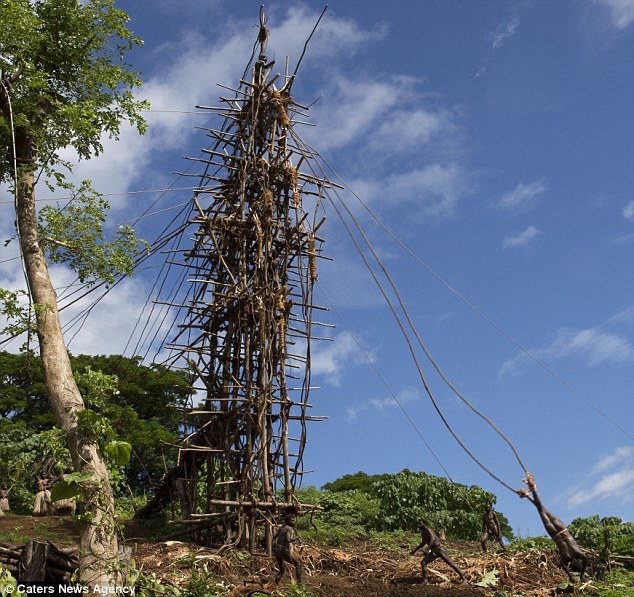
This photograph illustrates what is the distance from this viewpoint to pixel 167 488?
19422mm

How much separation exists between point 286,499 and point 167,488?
5.13 m

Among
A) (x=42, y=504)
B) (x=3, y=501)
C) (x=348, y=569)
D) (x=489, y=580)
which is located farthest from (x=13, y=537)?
(x=489, y=580)

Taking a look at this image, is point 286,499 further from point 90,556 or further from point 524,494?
point 524,494

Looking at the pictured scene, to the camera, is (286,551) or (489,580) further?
(489,580)

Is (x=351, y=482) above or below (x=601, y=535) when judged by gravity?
above

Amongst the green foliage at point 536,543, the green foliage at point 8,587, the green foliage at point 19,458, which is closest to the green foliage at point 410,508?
the green foliage at point 536,543

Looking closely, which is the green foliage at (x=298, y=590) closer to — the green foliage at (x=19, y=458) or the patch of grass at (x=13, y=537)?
the green foliage at (x=19, y=458)

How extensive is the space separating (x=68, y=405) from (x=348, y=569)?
6.63 meters

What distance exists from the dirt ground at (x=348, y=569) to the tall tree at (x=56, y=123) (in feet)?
9.80

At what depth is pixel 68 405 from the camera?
38.9 ft

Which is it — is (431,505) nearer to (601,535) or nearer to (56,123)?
(601,535)

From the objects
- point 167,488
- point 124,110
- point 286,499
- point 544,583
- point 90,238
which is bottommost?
point 544,583

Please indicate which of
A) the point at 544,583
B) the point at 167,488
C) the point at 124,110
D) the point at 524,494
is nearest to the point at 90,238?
the point at 124,110

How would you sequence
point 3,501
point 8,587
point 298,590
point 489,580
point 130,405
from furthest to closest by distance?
point 130,405, point 3,501, point 489,580, point 298,590, point 8,587
